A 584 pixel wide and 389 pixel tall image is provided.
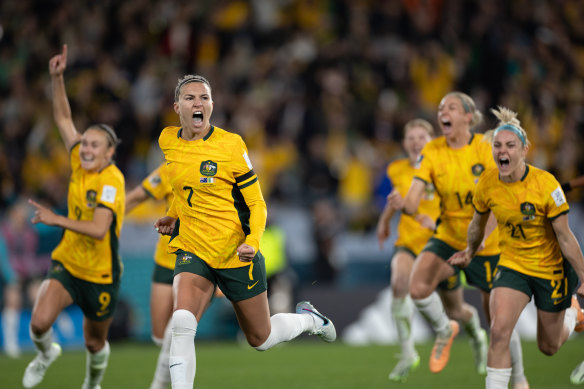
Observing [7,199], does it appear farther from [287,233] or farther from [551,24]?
[551,24]

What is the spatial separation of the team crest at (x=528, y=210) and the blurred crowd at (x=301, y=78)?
7.57 meters

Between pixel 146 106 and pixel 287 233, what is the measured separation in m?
3.90

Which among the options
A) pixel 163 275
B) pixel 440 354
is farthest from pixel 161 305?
pixel 440 354

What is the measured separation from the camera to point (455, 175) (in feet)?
28.2

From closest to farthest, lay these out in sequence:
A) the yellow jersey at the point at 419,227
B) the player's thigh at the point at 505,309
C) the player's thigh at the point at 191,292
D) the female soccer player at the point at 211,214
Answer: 1. the player's thigh at the point at 191,292
2. the female soccer player at the point at 211,214
3. the player's thigh at the point at 505,309
4. the yellow jersey at the point at 419,227

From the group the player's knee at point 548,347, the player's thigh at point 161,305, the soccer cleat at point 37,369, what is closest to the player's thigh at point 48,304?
the soccer cleat at point 37,369

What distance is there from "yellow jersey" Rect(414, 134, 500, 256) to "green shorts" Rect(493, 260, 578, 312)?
149cm

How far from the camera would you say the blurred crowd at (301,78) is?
1572 cm

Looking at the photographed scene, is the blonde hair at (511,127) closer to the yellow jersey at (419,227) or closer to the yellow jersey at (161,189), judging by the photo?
the yellow jersey at (419,227)

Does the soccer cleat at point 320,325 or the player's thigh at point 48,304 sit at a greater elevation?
the player's thigh at point 48,304

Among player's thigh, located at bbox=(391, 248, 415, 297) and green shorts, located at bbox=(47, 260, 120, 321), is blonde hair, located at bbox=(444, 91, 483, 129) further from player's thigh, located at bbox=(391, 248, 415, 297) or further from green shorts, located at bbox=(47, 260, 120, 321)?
green shorts, located at bbox=(47, 260, 120, 321)

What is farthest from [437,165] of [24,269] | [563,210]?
[24,269]

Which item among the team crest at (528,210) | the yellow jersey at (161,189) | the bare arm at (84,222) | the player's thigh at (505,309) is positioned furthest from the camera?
the yellow jersey at (161,189)

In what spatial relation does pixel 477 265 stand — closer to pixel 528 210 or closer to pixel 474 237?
pixel 474 237
